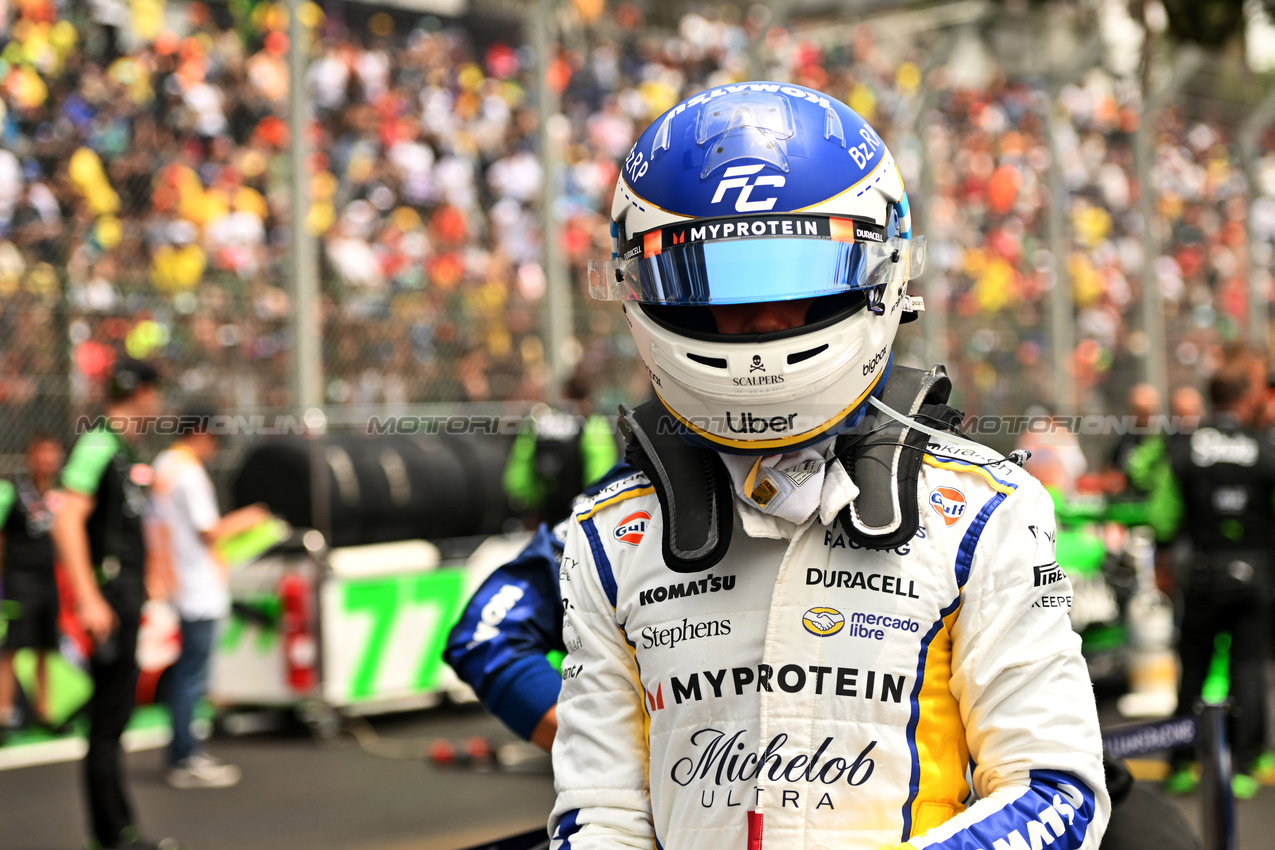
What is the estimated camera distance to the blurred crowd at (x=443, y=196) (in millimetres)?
8148

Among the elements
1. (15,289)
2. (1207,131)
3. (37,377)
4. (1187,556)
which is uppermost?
(1207,131)

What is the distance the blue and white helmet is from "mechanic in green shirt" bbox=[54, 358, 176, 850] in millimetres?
4200

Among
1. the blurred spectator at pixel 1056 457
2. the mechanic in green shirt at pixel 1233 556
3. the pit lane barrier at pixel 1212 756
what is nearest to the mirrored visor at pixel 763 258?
the pit lane barrier at pixel 1212 756

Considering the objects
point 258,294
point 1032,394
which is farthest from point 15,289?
point 1032,394

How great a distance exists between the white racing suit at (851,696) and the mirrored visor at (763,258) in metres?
0.24

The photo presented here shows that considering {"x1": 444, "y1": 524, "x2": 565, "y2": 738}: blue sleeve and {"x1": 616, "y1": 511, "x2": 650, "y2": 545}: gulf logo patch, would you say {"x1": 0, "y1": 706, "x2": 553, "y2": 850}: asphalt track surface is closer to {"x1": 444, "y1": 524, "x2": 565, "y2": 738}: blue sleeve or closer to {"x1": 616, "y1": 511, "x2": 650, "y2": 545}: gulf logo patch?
{"x1": 444, "y1": 524, "x2": 565, "y2": 738}: blue sleeve

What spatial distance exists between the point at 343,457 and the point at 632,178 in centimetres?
673

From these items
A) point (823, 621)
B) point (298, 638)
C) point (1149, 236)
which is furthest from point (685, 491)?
point (1149, 236)

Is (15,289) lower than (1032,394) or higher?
higher

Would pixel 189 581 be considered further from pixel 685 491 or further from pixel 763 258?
pixel 763 258

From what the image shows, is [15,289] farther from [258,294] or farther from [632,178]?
[632,178]

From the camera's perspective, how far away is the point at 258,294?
8336 mm

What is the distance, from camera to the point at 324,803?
6.04 meters

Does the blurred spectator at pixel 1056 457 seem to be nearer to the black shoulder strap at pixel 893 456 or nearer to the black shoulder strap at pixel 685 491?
the black shoulder strap at pixel 893 456
